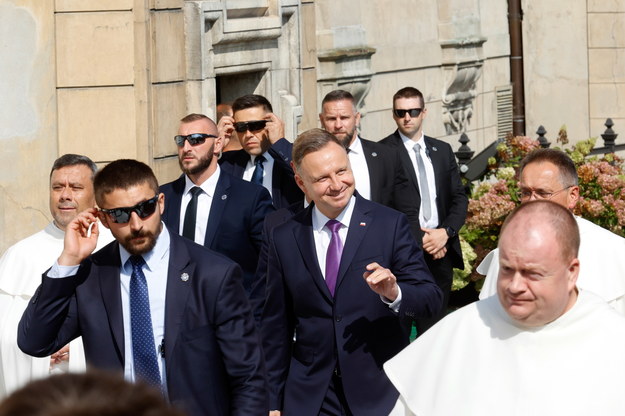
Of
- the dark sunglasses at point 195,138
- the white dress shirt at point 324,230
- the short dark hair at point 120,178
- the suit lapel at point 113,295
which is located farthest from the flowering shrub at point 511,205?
the suit lapel at point 113,295

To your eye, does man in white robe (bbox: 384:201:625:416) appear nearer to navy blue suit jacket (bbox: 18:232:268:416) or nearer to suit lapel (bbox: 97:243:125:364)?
navy blue suit jacket (bbox: 18:232:268:416)

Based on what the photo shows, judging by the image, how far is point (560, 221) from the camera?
4.57 m

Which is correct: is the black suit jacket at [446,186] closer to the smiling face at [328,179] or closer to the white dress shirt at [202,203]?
the white dress shirt at [202,203]

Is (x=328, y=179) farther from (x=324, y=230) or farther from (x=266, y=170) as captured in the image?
(x=266, y=170)

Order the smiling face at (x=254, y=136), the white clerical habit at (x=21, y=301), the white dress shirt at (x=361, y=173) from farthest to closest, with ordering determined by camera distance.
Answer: the white dress shirt at (x=361, y=173), the smiling face at (x=254, y=136), the white clerical habit at (x=21, y=301)

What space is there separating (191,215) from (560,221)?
3803 millimetres

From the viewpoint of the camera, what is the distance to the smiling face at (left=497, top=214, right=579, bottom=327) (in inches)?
177

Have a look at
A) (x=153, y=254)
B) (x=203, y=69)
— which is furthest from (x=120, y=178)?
(x=203, y=69)

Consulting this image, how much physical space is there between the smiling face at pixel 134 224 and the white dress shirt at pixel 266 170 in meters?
3.41

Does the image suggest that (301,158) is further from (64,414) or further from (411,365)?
(64,414)

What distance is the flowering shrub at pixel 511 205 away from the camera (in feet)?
36.8

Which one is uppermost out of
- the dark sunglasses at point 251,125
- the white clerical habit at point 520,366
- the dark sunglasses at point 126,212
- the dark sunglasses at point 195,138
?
the dark sunglasses at point 251,125

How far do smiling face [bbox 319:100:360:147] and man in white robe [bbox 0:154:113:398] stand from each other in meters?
2.49

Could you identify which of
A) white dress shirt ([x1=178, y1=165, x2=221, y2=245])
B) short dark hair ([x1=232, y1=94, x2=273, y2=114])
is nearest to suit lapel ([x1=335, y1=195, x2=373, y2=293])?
white dress shirt ([x1=178, y1=165, x2=221, y2=245])
